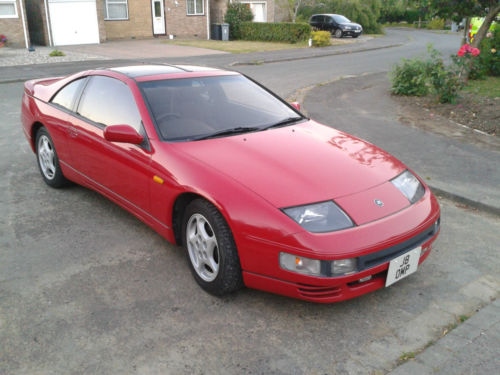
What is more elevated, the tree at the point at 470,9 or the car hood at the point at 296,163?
the tree at the point at 470,9

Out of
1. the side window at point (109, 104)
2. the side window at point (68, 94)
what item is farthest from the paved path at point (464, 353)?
the side window at point (68, 94)

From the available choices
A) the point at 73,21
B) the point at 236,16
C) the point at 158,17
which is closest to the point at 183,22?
the point at 158,17

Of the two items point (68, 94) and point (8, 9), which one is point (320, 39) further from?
point (68, 94)

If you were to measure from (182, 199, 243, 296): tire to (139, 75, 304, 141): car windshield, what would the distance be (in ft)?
2.49

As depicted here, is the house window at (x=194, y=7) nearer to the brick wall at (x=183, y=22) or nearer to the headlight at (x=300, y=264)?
the brick wall at (x=183, y=22)

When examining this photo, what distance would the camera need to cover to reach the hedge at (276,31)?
91.5ft

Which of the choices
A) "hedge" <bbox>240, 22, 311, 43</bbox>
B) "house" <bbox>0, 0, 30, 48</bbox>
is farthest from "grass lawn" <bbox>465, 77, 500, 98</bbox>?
"house" <bbox>0, 0, 30, 48</bbox>

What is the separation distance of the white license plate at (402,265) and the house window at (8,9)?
80.6 feet

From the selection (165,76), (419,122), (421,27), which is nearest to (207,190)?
(165,76)

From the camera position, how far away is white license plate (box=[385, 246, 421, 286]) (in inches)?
124

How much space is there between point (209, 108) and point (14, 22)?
2287 cm

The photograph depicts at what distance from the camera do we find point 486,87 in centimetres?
1210

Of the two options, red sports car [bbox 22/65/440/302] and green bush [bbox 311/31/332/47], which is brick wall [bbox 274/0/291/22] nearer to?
green bush [bbox 311/31/332/47]

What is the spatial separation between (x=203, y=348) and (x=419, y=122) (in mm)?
6785
